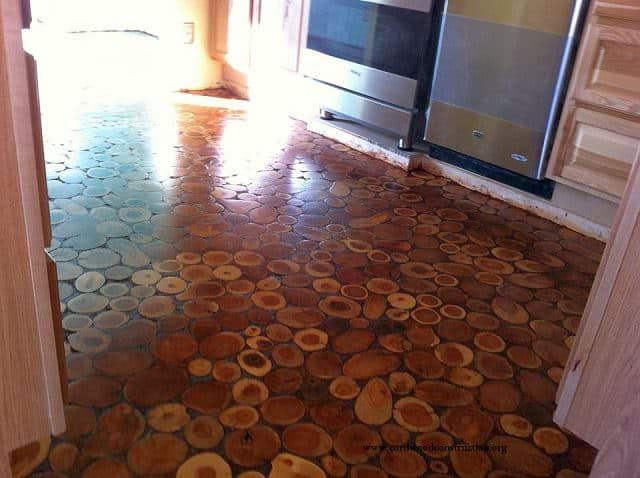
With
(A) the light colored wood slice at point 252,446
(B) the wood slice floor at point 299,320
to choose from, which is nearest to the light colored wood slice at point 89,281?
(B) the wood slice floor at point 299,320

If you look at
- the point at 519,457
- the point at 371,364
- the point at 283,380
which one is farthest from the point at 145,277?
the point at 519,457

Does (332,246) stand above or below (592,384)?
below

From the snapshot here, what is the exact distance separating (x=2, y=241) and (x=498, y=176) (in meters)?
1.89

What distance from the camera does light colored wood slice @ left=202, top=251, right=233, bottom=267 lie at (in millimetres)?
1679

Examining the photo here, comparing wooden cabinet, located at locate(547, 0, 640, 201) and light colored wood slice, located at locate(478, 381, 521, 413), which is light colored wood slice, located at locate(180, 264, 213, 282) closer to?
light colored wood slice, located at locate(478, 381, 521, 413)

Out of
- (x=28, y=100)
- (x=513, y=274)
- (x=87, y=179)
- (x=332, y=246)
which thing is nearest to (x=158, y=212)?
(x=87, y=179)

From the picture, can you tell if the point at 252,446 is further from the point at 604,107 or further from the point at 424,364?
the point at 604,107

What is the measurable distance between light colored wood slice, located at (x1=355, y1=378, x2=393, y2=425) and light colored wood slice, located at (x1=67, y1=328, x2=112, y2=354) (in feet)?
1.77

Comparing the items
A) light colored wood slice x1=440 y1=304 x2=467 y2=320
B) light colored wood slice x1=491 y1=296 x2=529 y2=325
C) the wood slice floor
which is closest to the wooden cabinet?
the wood slice floor

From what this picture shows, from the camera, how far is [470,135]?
2303mm

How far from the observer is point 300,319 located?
147cm

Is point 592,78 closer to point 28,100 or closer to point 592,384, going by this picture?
point 592,384

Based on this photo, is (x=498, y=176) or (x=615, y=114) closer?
(x=615, y=114)

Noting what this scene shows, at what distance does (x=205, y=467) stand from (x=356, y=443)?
0.27m
